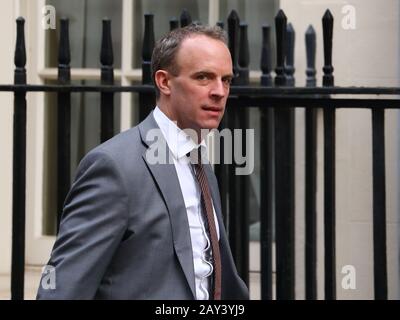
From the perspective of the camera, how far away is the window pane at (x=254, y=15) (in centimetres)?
684

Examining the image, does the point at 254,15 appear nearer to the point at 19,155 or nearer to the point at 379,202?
the point at 379,202

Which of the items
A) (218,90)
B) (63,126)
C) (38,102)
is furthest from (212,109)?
(38,102)

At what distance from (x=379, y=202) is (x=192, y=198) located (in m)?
1.92

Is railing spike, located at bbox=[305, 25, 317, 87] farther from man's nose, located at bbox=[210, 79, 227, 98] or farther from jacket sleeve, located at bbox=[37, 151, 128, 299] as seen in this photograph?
jacket sleeve, located at bbox=[37, 151, 128, 299]

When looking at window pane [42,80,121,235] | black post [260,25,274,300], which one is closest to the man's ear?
black post [260,25,274,300]

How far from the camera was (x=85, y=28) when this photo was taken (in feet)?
23.1

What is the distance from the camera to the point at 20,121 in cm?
518

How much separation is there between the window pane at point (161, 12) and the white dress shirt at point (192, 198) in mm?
3416

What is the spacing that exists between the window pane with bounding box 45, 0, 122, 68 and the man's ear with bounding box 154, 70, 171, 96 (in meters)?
3.45

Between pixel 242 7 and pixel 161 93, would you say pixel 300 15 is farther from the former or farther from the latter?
pixel 161 93

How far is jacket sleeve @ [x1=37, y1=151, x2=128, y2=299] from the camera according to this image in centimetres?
329

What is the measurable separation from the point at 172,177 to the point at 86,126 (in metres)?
3.62

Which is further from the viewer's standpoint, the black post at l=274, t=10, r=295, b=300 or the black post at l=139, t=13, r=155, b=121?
the black post at l=274, t=10, r=295, b=300

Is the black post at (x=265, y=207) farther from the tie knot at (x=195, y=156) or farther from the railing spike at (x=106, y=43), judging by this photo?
the tie knot at (x=195, y=156)
